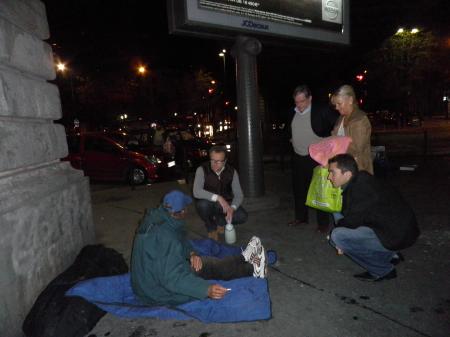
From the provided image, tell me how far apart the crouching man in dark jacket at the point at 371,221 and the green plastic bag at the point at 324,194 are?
488 millimetres

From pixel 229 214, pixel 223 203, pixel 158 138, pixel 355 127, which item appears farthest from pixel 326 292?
pixel 158 138

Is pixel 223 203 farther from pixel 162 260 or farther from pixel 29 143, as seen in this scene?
pixel 29 143

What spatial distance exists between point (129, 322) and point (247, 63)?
4.54 m

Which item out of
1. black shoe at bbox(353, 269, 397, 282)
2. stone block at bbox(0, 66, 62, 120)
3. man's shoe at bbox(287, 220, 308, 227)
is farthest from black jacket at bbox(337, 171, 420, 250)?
stone block at bbox(0, 66, 62, 120)

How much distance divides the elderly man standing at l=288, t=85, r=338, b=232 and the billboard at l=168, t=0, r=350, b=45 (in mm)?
1754

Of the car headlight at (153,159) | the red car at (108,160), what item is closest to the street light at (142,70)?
the red car at (108,160)

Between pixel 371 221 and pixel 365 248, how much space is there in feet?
1.00

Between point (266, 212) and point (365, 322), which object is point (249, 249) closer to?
point (365, 322)

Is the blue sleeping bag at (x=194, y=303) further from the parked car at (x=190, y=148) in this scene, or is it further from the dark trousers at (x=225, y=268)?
the parked car at (x=190, y=148)

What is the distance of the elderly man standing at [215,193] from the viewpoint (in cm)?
488

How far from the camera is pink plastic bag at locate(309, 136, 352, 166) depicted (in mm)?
4277

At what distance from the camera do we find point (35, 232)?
11.0 ft

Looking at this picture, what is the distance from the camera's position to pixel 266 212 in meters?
6.45

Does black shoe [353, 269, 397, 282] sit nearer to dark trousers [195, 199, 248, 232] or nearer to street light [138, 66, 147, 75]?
dark trousers [195, 199, 248, 232]
